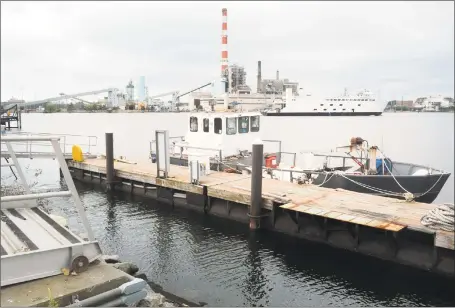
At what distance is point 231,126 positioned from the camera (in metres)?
18.4

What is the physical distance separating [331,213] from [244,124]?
9.06m

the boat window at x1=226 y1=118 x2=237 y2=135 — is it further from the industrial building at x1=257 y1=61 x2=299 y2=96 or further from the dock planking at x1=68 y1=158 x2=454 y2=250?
the industrial building at x1=257 y1=61 x2=299 y2=96

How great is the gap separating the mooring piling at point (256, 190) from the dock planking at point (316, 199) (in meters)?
0.29

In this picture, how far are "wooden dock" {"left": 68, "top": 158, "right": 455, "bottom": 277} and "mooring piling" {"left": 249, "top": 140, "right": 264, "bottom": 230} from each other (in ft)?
0.88

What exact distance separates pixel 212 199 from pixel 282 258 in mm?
4290

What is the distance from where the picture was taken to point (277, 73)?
147m

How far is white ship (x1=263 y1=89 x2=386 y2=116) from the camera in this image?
4599 inches

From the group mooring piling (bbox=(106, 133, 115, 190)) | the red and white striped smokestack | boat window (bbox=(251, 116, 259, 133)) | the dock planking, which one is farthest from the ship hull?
the dock planking

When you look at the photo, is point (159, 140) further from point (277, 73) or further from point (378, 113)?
point (277, 73)

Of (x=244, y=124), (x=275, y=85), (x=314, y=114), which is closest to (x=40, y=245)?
(x=244, y=124)

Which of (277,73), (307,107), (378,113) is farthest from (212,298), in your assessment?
(277,73)

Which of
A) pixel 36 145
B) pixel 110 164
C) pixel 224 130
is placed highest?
pixel 224 130

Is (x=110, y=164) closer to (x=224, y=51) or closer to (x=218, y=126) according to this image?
(x=218, y=126)

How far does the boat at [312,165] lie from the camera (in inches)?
560
